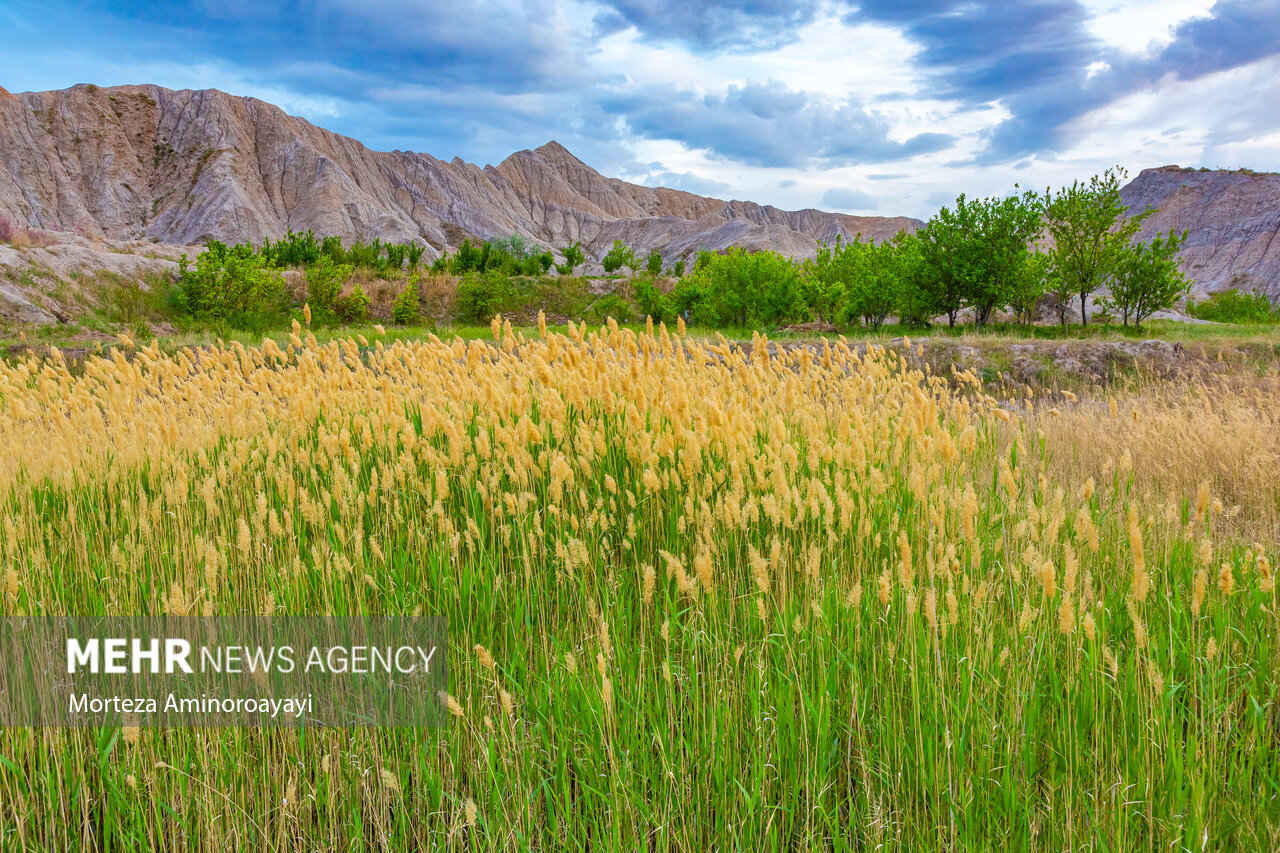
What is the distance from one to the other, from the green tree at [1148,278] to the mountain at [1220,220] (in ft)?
183

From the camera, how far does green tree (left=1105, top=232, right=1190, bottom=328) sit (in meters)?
19.8

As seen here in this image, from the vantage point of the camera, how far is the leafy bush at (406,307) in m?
24.2

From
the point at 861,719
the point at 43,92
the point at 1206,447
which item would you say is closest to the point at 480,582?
the point at 861,719

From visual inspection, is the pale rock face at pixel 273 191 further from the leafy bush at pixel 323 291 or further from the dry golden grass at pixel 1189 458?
the dry golden grass at pixel 1189 458

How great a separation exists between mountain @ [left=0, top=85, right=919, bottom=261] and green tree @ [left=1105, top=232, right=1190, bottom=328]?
57865 millimetres

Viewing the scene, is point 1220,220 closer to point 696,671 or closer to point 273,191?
point 696,671

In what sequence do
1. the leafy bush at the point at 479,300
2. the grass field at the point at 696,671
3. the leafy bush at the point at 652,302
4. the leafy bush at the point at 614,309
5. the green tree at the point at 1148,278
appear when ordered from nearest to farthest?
the grass field at the point at 696,671 < the green tree at the point at 1148,278 < the leafy bush at the point at 479,300 < the leafy bush at the point at 652,302 < the leafy bush at the point at 614,309

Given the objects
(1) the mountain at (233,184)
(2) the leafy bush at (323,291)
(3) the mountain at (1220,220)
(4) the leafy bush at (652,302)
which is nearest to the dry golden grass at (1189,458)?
(4) the leafy bush at (652,302)

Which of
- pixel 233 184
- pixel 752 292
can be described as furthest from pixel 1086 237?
pixel 233 184

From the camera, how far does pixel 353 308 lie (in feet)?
77.9

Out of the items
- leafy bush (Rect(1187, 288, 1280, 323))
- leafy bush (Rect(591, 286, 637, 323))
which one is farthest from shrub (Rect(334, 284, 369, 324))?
leafy bush (Rect(1187, 288, 1280, 323))

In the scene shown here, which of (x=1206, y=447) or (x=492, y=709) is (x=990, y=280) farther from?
(x=492, y=709)

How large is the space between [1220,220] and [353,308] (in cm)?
10124

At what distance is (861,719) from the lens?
5.85 ft
